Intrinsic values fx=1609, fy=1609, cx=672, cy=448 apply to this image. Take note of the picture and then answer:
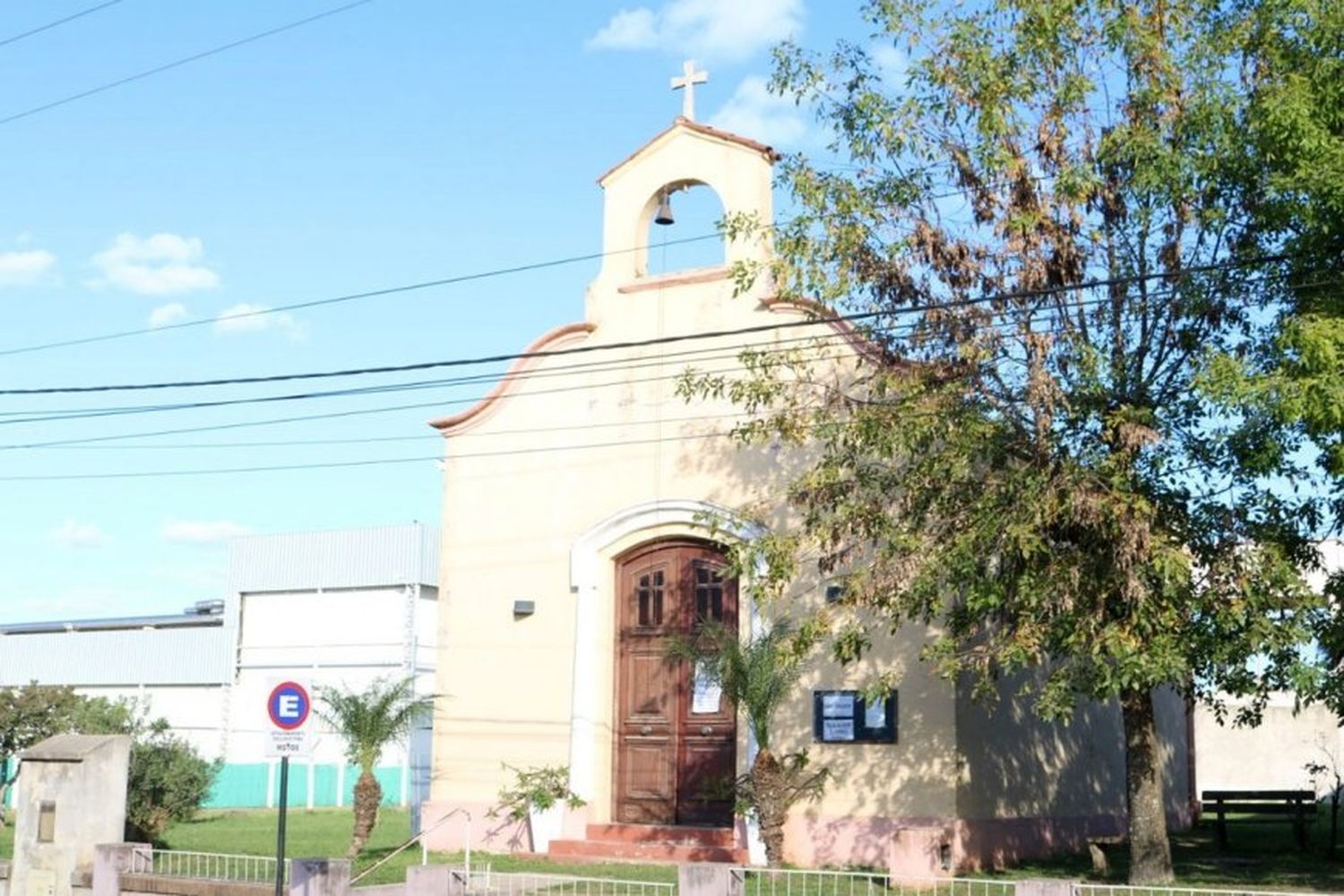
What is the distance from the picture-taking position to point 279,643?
4809cm

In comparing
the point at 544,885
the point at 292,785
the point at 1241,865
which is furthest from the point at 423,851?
the point at 292,785

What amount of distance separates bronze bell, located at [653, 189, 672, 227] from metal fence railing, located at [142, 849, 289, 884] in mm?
9576

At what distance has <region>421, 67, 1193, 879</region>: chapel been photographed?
1839cm

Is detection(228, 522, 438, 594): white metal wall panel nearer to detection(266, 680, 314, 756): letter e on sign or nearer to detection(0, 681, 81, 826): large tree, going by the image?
detection(0, 681, 81, 826): large tree

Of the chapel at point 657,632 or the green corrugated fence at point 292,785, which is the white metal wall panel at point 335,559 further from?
the chapel at point 657,632

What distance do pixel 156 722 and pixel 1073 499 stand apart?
1551 cm

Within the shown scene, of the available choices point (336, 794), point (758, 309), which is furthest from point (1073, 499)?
point (336, 794)

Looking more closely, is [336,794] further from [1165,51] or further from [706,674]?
[1165,51]

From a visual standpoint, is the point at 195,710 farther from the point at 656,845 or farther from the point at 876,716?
the point at 876,716

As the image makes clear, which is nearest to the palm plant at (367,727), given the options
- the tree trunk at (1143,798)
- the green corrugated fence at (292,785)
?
the tree trunk at (1143,798)

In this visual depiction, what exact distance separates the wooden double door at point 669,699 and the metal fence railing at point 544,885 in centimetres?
372

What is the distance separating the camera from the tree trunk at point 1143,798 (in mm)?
15859

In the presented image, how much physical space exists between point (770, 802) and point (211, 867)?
5.84m

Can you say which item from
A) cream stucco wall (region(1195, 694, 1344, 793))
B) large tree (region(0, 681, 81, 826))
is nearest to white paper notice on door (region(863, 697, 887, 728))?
cream stucco wall (region(1195, 694, 1344, 793))
